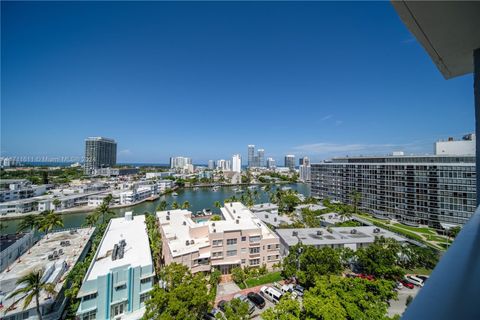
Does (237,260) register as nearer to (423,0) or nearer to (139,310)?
(139,310)

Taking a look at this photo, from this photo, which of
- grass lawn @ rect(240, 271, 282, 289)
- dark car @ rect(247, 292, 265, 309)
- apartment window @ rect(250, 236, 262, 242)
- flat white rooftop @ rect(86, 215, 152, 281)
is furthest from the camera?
apartment window @ rect(250, 236, 262, 242)

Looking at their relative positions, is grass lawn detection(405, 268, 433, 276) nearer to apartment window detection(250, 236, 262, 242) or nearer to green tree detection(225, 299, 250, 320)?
apartment window detection(250, 236, 262, 242)

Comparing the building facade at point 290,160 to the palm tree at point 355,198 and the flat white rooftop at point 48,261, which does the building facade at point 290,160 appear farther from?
the flat white rooftop at point 48,261

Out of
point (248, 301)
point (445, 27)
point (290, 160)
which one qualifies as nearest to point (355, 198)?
point (248, 301)

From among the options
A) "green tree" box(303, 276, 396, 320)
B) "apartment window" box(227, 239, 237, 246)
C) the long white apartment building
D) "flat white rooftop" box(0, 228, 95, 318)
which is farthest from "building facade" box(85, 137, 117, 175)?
"green tree" box(303, 276, 396, 320)

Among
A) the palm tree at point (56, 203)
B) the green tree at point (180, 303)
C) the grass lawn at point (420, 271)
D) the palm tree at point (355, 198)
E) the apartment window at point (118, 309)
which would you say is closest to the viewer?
the green tree at point (180, 303)

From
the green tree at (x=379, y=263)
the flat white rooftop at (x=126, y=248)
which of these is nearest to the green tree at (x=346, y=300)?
the green tree at (x=379, y=263)
